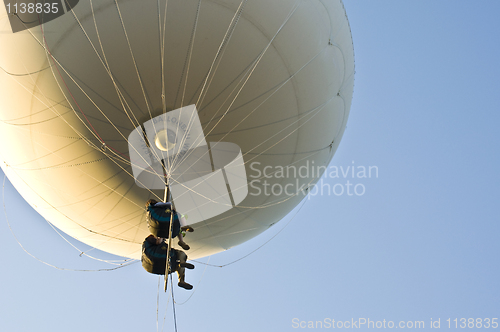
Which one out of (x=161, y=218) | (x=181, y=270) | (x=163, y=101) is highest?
(x=163, y=101)

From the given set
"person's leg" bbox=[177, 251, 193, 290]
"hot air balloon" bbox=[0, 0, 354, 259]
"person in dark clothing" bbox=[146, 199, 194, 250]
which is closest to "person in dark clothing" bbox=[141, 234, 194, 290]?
"person's leg" bbox=[177, 251, 193, 290]

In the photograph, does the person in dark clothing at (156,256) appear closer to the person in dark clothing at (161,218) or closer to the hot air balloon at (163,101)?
the person in dark clothing at (161,218)

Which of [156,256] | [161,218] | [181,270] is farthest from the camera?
[181,270]

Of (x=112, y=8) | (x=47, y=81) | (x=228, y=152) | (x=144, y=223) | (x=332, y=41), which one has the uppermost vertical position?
(x=332, y=41)

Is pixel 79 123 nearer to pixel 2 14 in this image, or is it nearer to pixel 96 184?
pixel 96 184

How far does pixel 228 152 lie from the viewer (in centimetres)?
551

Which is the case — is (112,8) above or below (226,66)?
above

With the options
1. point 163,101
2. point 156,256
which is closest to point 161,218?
point 156,256

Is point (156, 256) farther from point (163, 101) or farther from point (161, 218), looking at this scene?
point (163, 101)

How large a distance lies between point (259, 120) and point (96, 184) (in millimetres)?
2435

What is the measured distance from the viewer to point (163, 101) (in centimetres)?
507

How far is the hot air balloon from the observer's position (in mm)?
4883

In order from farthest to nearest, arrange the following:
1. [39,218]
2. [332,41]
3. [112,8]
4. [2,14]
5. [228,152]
A: [39,218] < [332,41] < [228,152] < [2,14] < [112,8]

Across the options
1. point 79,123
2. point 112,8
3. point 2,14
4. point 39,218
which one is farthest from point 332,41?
point 39,218
